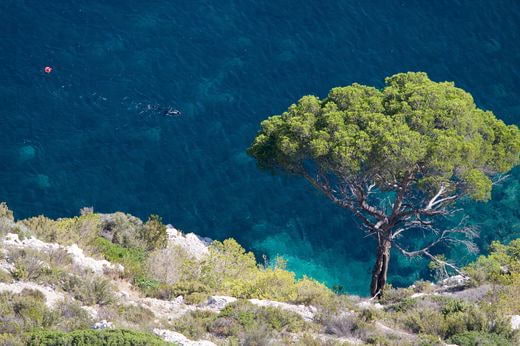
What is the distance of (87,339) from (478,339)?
10.8 m

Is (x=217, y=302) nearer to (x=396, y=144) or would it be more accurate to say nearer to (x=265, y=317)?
(x=265, y=317)

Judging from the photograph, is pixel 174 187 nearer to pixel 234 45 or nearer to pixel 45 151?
pixel 45 151

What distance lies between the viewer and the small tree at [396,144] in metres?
31.1

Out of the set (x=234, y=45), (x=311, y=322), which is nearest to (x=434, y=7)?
(x=234, y=45)

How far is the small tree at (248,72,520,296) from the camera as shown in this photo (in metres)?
31.1

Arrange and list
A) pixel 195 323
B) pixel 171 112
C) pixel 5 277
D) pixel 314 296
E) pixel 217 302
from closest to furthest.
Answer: pixel 195 323
pixel 5 277
pixel 217 302
pixel 314 296
pixel 171 112

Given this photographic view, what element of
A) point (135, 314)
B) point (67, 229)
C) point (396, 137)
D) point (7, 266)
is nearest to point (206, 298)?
point (135, 314)

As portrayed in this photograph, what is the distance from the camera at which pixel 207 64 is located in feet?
161

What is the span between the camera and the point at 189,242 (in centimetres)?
3766

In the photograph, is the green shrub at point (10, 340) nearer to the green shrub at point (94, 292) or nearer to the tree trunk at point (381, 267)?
the green shrub at point (94, 292)

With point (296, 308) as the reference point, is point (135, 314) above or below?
below

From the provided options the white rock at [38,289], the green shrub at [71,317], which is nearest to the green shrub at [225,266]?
the white rock at [38,289]

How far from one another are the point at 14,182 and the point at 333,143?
19.0 meters

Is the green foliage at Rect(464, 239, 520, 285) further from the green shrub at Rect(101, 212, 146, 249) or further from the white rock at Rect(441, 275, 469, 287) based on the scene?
the green shrub at Rect(101, 212, 146, 249)
